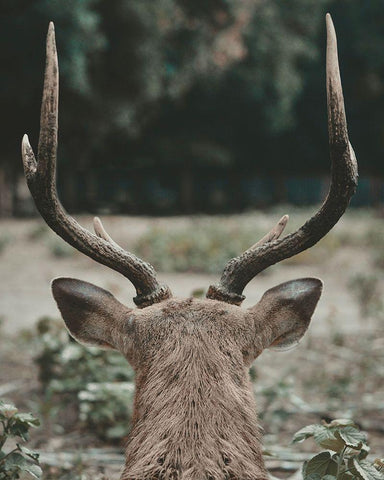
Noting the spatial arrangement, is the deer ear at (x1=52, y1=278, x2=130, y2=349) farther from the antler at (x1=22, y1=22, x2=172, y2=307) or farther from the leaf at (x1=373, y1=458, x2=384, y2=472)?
the leaf at (x1=373, y1=458, x2=384, y2=472)

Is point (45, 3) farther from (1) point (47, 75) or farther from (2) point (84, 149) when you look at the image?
(1) point (47, 75)

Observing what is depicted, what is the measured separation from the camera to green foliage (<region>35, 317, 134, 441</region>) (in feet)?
17.3

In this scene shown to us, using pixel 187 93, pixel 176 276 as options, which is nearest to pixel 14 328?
pixel 176 276

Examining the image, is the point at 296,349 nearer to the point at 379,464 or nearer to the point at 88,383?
the point at 88,383

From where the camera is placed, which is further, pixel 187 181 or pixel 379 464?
pixel 187 181

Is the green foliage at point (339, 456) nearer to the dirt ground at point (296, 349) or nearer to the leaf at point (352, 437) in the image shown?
the leaf at point (352, 437)

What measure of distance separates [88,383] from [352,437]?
2.72 meters

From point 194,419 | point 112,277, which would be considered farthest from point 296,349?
point 112,277

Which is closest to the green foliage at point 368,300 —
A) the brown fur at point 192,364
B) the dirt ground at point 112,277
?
the dirt ground at point 112,277

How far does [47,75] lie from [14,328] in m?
6.85

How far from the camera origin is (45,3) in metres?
19.9

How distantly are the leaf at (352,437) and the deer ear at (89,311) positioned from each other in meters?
1.11

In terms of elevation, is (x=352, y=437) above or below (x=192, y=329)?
below

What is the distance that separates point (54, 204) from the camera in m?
3.40
